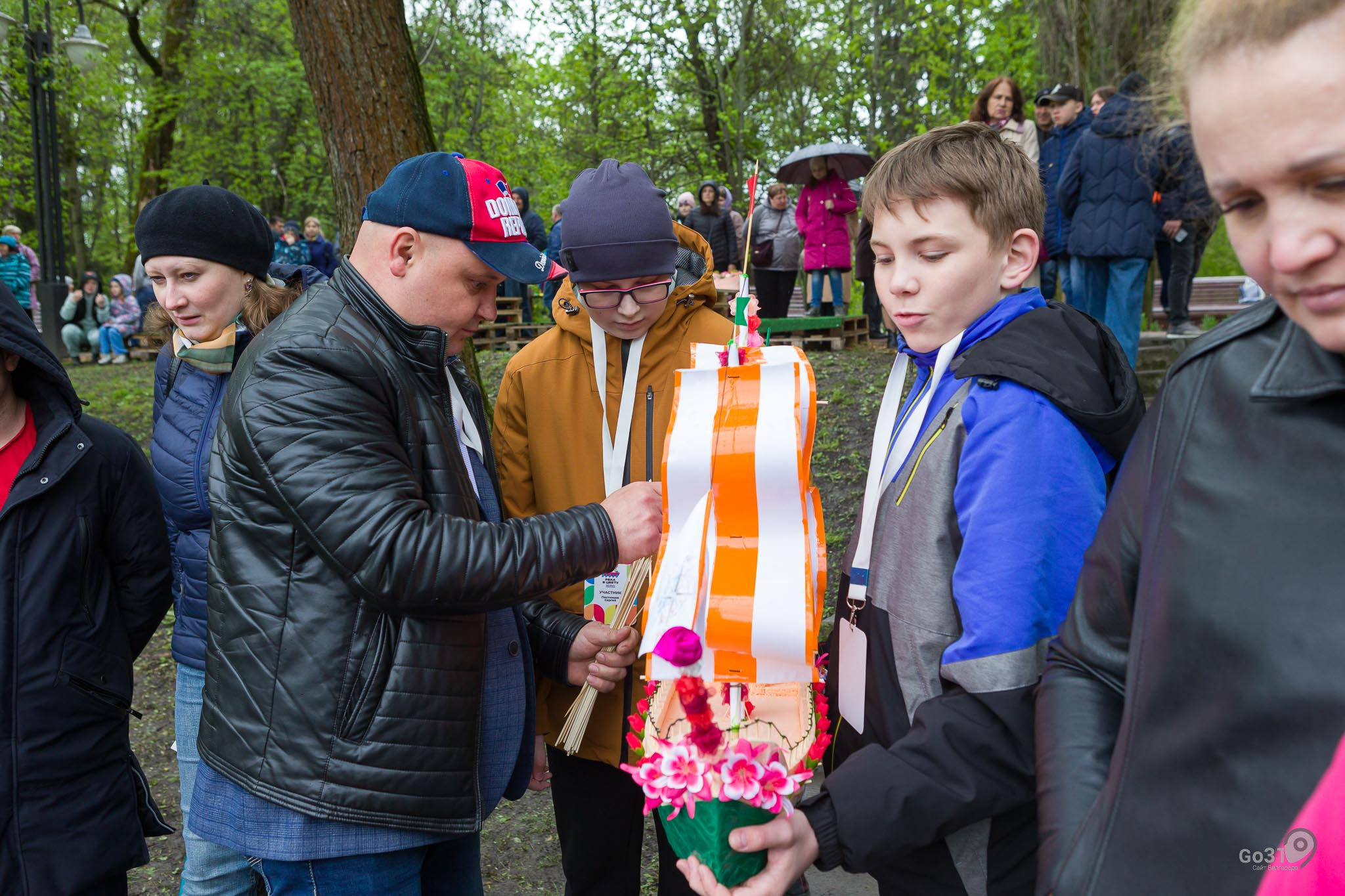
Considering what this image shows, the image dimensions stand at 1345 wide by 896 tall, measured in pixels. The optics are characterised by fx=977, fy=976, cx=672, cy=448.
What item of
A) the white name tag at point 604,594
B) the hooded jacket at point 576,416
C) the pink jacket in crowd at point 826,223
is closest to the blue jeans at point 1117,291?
the pink jacket in crowd at point 826,223

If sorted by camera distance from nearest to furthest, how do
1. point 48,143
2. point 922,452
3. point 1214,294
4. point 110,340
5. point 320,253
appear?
point 922,452, point 48,143, point 1214,294, point 320,253, point 110,340

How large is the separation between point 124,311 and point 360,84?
49.8ft

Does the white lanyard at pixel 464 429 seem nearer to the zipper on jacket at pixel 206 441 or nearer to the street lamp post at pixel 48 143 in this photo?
the zipper on jacket at pixel 206 441

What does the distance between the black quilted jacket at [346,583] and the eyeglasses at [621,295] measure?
0.68 metres

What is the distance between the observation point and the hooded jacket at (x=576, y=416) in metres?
2.52

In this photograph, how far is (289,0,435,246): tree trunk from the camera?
4090 mm

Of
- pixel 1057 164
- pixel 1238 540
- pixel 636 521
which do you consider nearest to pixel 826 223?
pixel 1057 164

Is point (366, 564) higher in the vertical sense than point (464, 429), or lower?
lower

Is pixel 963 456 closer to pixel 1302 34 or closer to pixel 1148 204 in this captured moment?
pixel 1302 34

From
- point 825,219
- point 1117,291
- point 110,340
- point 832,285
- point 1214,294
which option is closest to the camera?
point 1117,291

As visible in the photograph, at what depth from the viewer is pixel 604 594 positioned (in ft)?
8.04

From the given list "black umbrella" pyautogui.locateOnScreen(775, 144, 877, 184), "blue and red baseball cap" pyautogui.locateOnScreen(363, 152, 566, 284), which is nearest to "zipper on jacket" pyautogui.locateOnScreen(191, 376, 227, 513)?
"blue and red baseball cap" pyautogui.locateOnScreen(363, 152, 566, 284)

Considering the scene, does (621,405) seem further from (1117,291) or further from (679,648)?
(1117,291)

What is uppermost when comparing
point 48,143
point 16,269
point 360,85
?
point 48,143
